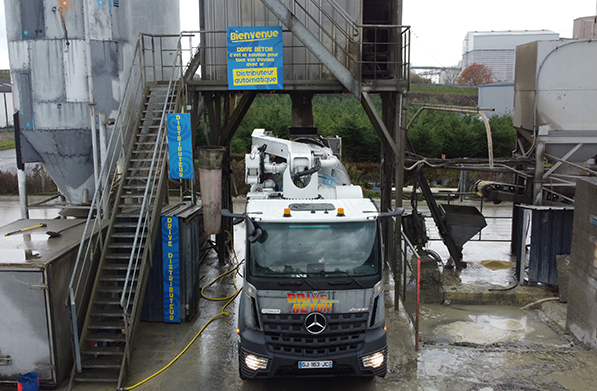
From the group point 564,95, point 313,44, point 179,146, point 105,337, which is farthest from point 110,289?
point 564,95

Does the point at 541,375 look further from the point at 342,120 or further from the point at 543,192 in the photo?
the point at 342,120

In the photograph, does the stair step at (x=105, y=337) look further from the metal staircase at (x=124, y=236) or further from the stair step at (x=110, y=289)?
the stair step at (x=110, y=289)

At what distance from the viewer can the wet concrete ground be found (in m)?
9.06

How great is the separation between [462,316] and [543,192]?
4.20 meters

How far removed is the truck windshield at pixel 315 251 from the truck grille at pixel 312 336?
2.15 feet

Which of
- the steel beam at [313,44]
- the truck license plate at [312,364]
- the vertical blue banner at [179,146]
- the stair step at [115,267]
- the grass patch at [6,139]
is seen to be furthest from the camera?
the grass patch at [6,139]

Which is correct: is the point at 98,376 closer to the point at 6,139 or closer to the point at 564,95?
the point at 564,95

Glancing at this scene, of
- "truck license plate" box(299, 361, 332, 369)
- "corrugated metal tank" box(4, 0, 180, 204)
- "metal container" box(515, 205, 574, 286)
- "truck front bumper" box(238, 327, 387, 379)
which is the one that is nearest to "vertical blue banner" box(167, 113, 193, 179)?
"corrugated metal tank" box(4, 0, 180, 204)

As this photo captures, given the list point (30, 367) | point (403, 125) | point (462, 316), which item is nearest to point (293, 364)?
point (30, 367)

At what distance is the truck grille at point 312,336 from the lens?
→ 805 cm

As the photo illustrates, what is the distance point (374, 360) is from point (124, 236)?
543 cm

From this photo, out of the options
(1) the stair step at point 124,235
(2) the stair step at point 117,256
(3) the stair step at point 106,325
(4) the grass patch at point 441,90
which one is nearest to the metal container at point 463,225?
(1) the stair step at point 124,235

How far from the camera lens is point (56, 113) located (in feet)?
38.4

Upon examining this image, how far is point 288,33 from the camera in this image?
13812 millimetres
